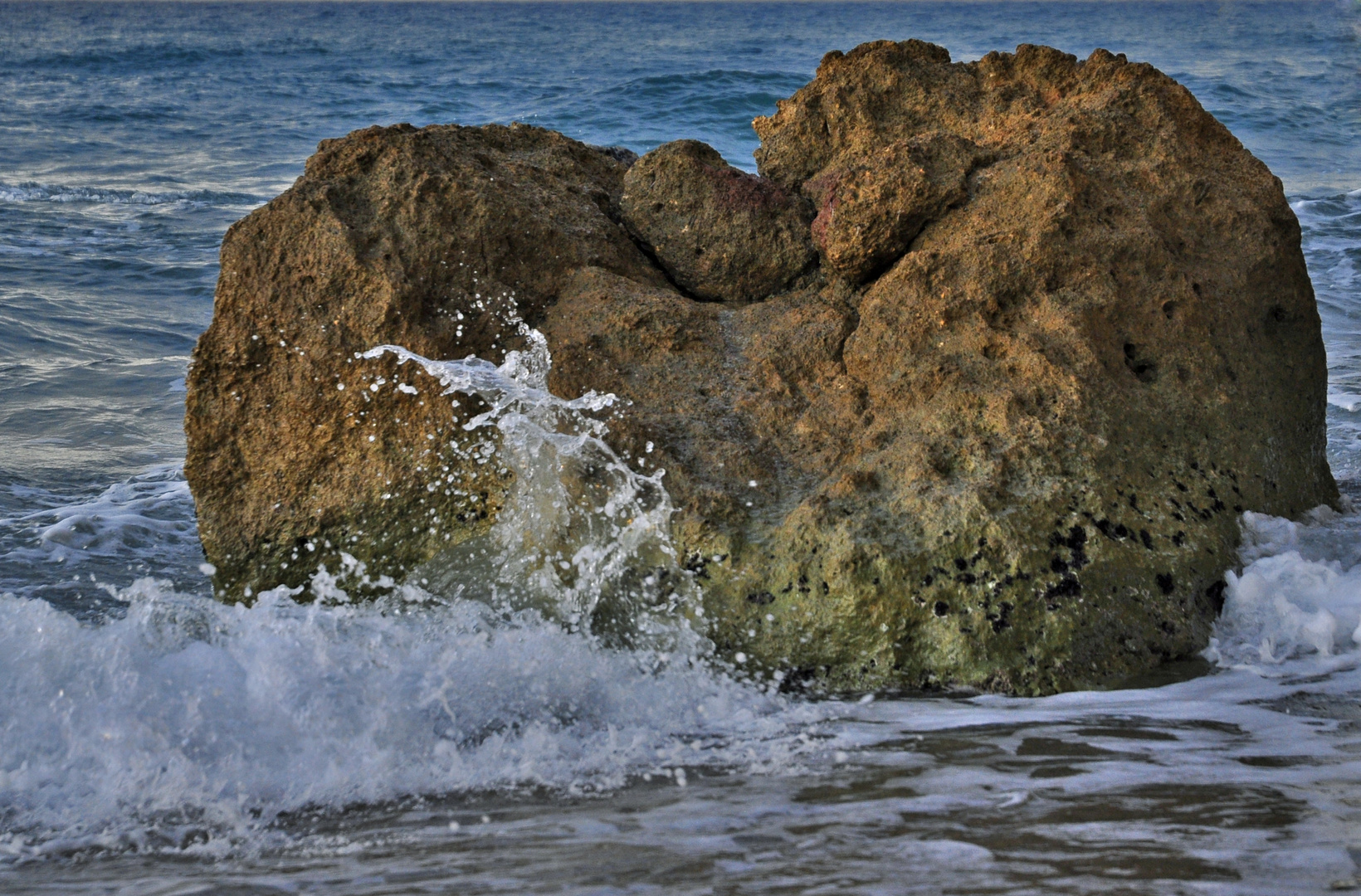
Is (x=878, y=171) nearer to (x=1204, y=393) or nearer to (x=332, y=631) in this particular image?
(x=1204, y=393)

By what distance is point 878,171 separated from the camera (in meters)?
3.47

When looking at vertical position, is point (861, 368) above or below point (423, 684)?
above

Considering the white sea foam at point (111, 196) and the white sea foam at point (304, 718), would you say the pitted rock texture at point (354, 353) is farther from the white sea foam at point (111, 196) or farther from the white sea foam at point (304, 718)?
the white sea foam at point (111, 196)

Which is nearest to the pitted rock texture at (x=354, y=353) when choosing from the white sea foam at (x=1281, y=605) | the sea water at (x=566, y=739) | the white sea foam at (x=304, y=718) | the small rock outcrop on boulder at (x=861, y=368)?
the small rock outcrop on boulder at (x=861, y=368)

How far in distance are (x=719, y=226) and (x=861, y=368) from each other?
744mm

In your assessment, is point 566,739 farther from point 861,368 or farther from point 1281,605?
point 1281,605

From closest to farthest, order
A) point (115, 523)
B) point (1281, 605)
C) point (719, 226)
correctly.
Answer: point (1281, 605), point (719, 226), point (115, 523)

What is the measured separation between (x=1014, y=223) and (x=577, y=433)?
1.42 m

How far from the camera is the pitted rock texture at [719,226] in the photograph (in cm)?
370

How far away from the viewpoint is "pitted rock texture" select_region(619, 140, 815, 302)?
12.1ft

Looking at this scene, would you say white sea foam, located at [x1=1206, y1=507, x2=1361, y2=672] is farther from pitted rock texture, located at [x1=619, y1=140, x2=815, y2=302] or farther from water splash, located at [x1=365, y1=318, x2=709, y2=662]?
pitted rock texture, located at [x1=619, y1=140, x2=815, y2=302]

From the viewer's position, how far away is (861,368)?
3.30 meters

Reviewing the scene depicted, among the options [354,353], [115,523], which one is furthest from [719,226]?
[115,523]

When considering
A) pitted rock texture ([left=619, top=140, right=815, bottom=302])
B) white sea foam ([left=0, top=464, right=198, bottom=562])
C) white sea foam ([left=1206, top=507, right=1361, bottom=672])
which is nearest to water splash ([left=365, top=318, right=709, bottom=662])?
pitted rock texture ([left=619, top=140, right=815, bottom=302])
